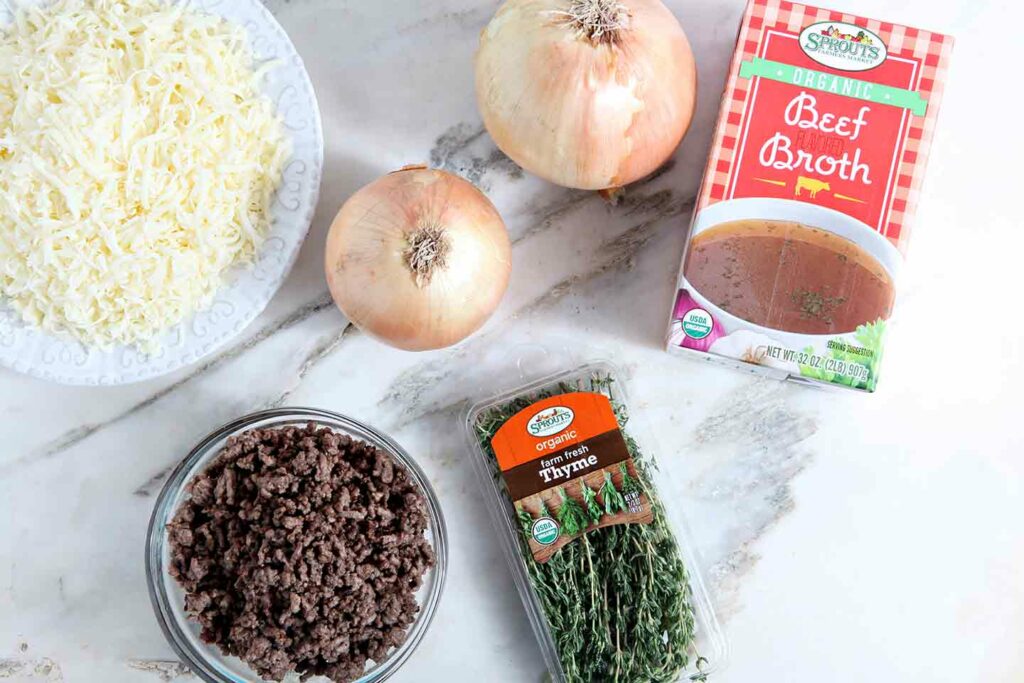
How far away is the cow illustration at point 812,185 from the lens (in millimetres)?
1161

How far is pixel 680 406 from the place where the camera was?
1368 mm

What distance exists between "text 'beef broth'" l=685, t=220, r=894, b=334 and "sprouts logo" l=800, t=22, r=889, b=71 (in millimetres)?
235

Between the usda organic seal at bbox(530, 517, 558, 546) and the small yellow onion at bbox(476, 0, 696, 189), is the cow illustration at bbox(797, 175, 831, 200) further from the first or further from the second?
the usda organic seal at bbox(530, 517, 558, 546)

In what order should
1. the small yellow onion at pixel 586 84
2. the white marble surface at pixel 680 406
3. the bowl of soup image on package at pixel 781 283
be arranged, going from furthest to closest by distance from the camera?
the white marble surface at pixel 680 406 → the bowl of soup image on package at pixel 781 283 → the small yellow onion at pixel 586 84

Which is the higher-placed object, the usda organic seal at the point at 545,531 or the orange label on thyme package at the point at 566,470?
the orange label on thyme package at the point at 566,470

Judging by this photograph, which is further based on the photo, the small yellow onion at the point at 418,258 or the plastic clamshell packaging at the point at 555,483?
the plastic clamshell packaging at the point at 555,483

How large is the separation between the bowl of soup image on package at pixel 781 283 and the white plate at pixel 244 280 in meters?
0.59

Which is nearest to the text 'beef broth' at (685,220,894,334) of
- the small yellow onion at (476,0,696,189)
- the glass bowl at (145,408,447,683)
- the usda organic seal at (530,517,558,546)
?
the small yellow onion at (476,0,696,189)

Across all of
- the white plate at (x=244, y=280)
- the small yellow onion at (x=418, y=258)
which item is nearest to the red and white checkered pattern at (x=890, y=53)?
the small yellow onion at (x=418, y=258)

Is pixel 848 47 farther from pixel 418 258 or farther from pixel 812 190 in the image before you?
pixel 418 258

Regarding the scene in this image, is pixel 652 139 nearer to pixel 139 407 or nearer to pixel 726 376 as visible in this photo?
pixel 726 376

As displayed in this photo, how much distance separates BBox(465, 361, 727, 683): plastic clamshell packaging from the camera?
1.25 m

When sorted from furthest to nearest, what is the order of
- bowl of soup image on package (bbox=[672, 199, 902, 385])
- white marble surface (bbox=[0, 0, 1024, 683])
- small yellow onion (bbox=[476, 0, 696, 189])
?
white marble surface (bbox=[0, 0, 1024, 683]), bowl of soup image on package (bbox=[672, 199, 902, 385]), small yellow onion (bbox=[476, 0, 696, 189])

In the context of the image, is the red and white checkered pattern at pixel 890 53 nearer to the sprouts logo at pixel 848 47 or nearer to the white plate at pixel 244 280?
the sprouts logo at pixel 848 47
